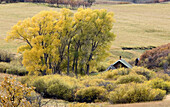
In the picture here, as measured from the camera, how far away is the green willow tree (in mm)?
37719

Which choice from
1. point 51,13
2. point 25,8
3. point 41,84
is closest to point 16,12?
point 25,8

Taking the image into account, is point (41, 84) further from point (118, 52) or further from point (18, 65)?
point (118, 52)

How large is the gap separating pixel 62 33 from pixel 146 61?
11.7 m

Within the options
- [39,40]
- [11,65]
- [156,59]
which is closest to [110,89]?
[39,40]

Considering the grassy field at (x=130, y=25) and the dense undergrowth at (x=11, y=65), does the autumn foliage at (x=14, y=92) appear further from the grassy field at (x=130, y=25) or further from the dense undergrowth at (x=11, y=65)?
the grassy field at (x=130, y=25)

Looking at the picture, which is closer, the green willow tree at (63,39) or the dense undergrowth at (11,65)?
the green willow tree at (63,39)

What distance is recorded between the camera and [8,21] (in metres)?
85.0

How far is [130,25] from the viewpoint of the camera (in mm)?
94750

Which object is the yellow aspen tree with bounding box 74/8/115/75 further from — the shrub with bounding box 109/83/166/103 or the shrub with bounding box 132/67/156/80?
the shrub with bounding box 109/83/166/103

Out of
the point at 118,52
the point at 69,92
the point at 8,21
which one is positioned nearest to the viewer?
the point at 69,92

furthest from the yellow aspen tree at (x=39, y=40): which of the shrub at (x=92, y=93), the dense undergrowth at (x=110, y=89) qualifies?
the shrub at (x=92, y=93)

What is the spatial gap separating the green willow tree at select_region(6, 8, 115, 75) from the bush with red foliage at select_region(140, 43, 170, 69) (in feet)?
21.3

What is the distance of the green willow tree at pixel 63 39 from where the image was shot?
3772 cm

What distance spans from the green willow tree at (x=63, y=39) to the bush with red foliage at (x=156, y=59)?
6500 mm
